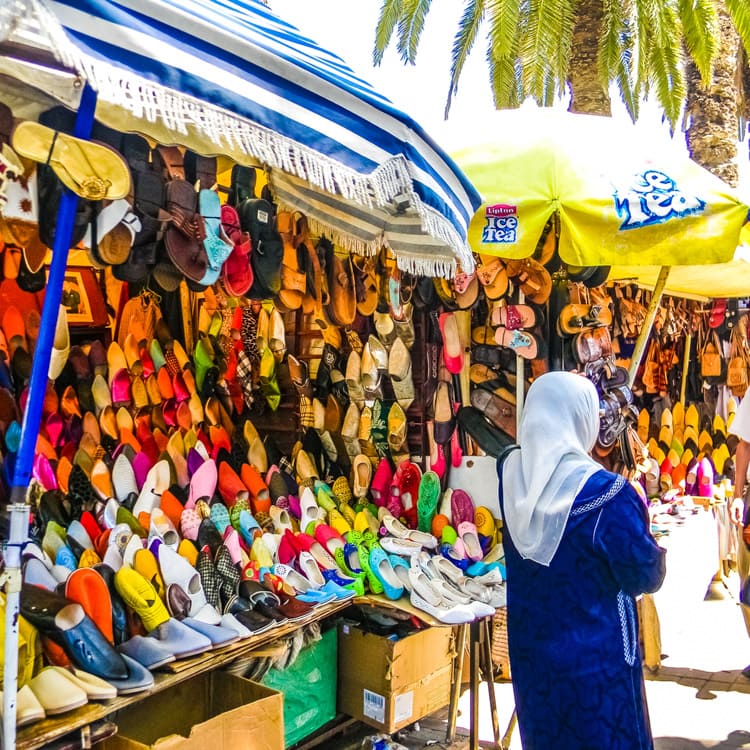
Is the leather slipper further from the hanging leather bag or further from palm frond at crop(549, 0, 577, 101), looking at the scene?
palm frond at crop(549, 0, 577, 101)

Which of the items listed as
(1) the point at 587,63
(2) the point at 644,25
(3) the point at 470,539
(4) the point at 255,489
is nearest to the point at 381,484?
(3) the point at 470,539

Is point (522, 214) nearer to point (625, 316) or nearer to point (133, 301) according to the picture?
point (133, 301)

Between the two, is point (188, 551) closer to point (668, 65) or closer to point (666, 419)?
point (666, 419)

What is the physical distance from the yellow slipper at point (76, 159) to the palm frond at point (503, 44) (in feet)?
20.0

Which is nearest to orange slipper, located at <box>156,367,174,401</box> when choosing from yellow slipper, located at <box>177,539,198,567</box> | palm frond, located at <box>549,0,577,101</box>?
yellow slipper, located at <box>177,539,198,567</box>

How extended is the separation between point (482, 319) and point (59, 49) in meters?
2.92

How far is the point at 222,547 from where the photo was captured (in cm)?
275

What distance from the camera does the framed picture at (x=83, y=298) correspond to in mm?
2781

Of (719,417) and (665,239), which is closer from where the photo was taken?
(665,239)

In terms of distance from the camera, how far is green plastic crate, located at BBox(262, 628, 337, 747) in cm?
272

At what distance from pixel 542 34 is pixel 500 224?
4.65m

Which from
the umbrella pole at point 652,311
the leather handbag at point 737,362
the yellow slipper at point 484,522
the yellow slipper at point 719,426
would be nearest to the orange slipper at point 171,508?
the yellow slipper at point 484,522

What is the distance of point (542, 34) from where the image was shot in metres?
6.71

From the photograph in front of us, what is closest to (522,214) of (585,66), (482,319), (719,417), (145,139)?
(482,319)
